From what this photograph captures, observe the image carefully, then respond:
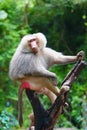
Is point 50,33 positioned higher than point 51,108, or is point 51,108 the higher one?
point 50,33

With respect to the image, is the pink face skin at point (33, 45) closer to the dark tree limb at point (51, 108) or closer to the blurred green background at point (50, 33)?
the dark tree limb at point (51, 108)

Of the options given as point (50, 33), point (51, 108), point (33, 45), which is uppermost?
point (50, 33)

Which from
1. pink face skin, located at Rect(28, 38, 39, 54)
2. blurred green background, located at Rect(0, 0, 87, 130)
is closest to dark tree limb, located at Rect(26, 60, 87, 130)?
pink face skin, located at Rect(28, 38, 39, 54)

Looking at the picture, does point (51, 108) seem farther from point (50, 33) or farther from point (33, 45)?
point (50, 33)

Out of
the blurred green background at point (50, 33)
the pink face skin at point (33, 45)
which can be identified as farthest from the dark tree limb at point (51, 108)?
the blurred green background at point (50, 33)

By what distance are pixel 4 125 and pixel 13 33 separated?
2.39m

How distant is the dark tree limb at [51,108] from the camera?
3105 millimetres

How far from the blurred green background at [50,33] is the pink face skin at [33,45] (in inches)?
96.0

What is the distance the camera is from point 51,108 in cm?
314

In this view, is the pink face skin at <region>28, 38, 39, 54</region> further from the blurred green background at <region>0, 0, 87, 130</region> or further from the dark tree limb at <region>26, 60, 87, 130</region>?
the blurred green background at <region>0, 0, 87, 130</region>

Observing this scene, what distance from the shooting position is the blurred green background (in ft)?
19.7

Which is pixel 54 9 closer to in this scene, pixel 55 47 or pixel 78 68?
pixel 55 47

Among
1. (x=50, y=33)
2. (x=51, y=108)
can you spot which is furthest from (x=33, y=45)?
(x=50, y=33)

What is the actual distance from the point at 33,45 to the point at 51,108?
1.47 ft
